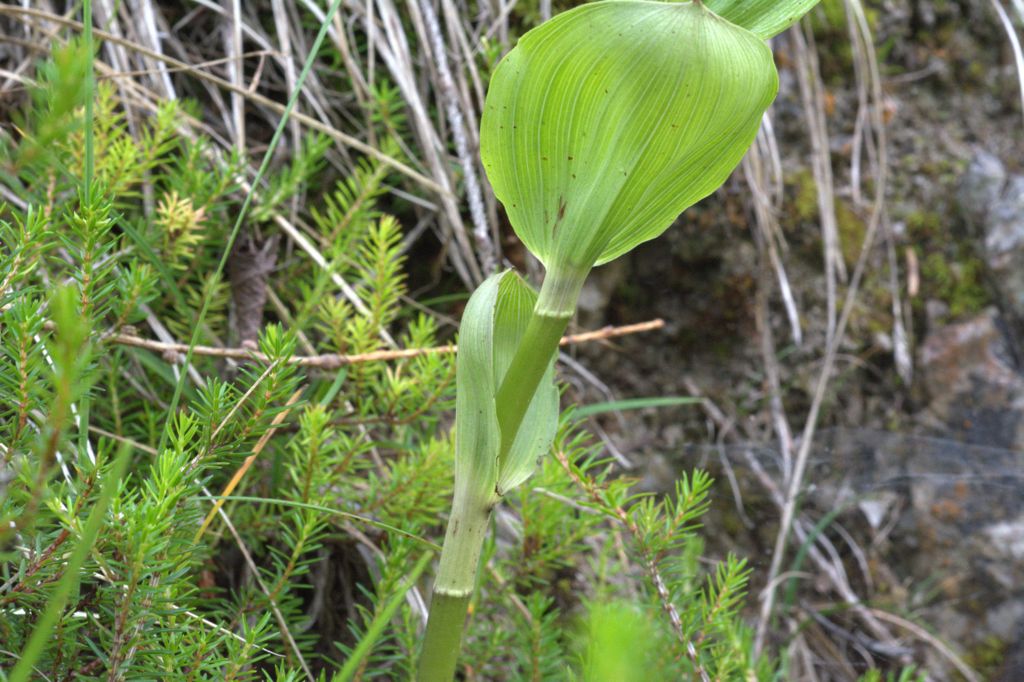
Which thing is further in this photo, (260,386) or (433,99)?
(433,99)

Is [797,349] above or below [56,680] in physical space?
below

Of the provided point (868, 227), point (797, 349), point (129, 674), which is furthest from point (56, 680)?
point (868, 227)

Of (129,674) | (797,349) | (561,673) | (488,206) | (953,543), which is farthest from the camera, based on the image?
(797,349)

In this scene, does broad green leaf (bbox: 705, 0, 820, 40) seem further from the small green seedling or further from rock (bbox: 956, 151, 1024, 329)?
rock (bbox: 956, 151, 1024, 329)

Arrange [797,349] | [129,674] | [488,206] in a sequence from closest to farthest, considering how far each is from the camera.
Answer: [129,674]
[488,206]
[797,349]

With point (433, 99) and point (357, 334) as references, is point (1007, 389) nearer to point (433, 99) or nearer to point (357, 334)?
point (433, 99)

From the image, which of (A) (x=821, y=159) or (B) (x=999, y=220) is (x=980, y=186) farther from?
(A) (x=821, y=159)

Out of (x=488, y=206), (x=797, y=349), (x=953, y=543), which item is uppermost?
(x=488, y=206)

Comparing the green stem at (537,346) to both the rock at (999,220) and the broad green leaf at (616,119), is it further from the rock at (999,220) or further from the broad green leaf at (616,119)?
the rock at (999,220)

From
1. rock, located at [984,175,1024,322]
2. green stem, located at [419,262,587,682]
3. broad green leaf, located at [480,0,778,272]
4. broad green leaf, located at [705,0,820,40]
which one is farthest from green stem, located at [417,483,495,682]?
rock, located at [984,175,1024,322]
